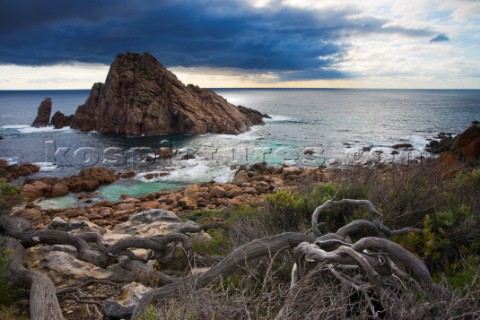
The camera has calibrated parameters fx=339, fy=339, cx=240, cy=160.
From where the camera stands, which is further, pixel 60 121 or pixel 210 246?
pixel 60 121

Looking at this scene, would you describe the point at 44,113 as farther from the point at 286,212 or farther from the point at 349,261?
the point at 349,261

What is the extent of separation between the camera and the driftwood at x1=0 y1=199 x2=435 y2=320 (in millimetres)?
3754

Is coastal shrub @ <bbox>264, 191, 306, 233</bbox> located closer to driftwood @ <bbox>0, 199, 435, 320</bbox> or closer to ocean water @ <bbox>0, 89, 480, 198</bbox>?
driftwood @ <bbox>0, 199, 435, 320</bbox>

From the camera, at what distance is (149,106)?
168 ft

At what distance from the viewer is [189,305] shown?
3.12 meters

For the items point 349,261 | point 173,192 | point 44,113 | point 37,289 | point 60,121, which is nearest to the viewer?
point 349,261

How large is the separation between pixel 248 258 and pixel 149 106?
49219 millimetres

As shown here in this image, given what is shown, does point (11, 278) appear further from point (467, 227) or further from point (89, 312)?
point (467, 227)

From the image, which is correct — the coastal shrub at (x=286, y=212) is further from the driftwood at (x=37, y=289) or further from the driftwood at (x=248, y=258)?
the driftwood at (x=37, y=289)

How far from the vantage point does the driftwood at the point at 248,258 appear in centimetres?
375

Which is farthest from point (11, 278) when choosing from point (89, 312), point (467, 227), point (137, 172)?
point (137, 172)

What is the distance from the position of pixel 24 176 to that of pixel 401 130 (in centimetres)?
5018

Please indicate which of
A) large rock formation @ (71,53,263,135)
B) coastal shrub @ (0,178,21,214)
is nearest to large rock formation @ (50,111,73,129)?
large rock formation @ (71,53,263,135)

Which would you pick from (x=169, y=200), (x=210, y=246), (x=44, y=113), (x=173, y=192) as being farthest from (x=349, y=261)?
(x=44, y=113)
